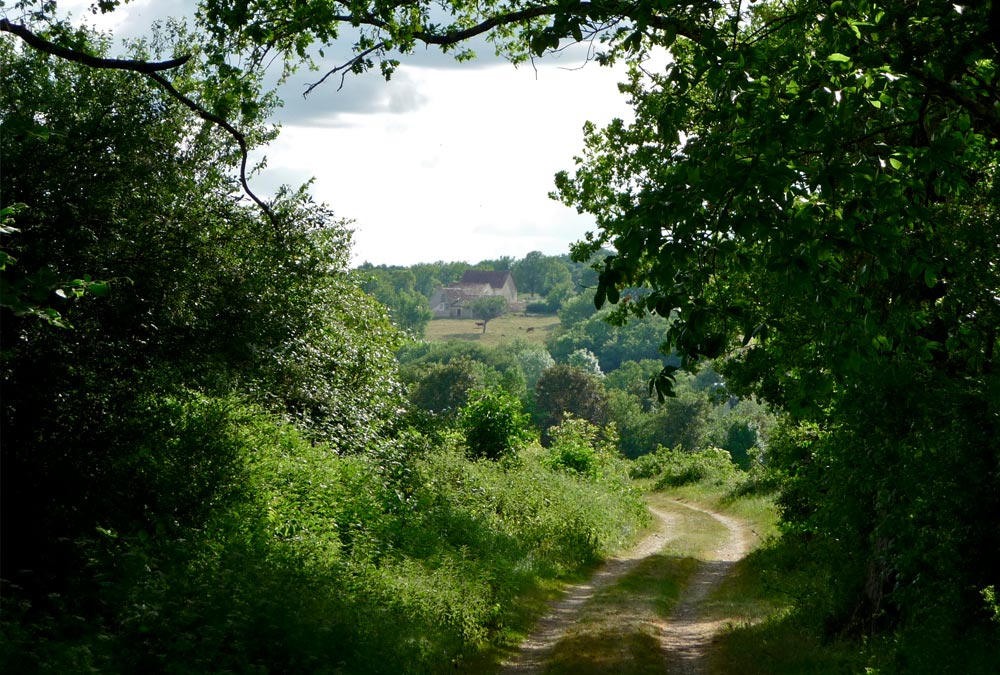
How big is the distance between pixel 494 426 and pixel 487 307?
546 ft

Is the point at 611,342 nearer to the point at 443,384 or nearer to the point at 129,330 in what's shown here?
the point at 443,384

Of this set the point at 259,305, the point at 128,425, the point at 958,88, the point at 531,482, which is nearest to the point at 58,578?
the point at 128,425

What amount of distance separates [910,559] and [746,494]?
1258 inches

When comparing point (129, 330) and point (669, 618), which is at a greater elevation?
point (129, 330)

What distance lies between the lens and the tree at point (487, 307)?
19425 centimetres

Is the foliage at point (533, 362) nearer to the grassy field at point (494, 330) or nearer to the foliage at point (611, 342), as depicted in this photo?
the foliage at point (611, 342)

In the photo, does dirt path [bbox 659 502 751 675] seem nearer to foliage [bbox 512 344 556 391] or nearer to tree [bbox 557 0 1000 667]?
tree [bbox 557 0 1000 667]

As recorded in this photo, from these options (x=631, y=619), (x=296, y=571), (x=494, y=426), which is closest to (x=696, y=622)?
(x=631, y=619)

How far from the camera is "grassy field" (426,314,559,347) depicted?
176337 mm

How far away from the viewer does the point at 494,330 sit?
612 feet

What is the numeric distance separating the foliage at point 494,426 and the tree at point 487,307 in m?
163

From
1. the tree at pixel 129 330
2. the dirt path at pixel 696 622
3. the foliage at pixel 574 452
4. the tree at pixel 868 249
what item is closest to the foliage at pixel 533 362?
the foliage at pixel 574 452

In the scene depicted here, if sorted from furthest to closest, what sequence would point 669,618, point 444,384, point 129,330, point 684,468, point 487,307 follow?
point 487,307, point 444,384, point 684,468, point 669,618, point 129,330

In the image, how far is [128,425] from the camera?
14.1 meters
